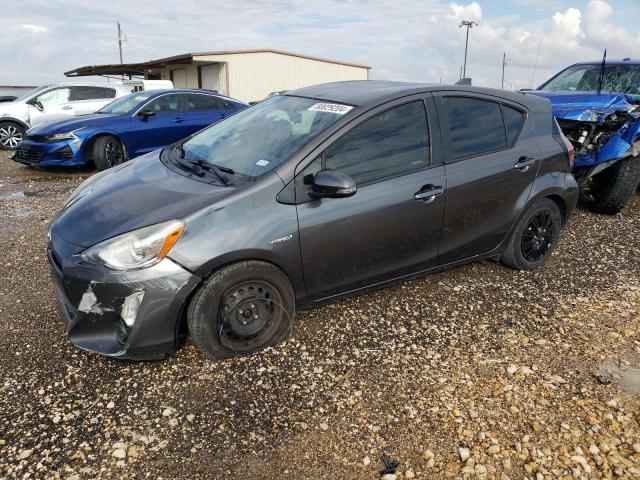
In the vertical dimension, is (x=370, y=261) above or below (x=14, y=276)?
above

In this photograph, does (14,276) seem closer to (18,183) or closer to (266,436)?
(266,436)

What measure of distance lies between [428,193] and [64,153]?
7.06 m

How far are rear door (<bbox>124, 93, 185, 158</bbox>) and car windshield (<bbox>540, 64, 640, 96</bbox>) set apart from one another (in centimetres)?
629

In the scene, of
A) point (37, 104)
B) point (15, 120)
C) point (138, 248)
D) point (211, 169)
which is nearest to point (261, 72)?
point (37, 104)

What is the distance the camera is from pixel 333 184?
2902 millimetres

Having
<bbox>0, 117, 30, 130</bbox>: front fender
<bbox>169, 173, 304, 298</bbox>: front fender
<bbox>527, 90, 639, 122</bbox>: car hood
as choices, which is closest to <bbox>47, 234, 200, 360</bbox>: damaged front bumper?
<bbox>169, 173, 304, 298</bbox>: front fender

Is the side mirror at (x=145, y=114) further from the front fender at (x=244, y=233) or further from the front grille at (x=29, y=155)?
the front fender at (x=244, y=233)

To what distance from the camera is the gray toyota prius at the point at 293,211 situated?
2729mm

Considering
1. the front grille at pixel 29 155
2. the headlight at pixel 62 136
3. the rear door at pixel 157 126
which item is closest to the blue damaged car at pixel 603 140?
the rear door at pixel 157 126

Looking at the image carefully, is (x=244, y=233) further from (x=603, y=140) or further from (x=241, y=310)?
(x=603, y=140)

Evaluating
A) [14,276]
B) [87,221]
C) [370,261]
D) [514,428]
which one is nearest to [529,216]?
[370,261]

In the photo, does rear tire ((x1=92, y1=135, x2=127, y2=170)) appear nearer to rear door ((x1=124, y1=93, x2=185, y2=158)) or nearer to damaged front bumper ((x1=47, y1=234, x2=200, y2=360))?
rear door ((x1=124, y1=93, x2=185, y2=158))

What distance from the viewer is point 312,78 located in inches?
1147

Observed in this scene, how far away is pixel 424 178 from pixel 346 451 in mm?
1874
